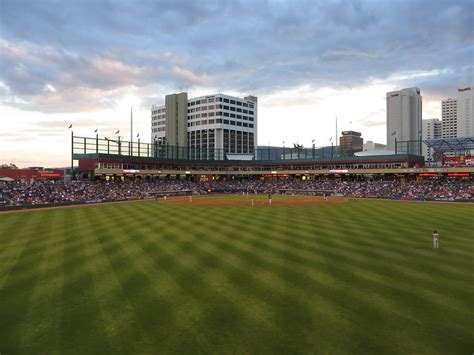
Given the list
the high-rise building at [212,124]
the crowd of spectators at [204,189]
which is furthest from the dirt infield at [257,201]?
the high-rise building at [212,124]

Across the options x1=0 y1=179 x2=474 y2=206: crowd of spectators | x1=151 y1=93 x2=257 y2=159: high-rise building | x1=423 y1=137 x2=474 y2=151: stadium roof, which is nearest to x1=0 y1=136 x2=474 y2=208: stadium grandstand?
x1=0 y1=179 x2=474 y2=206: crowd of spectators

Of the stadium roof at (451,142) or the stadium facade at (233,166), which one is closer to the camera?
the stadium roof at (451,142)

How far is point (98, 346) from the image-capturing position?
8.91 metres

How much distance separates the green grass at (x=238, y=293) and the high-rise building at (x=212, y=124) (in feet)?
370

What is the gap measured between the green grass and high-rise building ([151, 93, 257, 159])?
11292cm

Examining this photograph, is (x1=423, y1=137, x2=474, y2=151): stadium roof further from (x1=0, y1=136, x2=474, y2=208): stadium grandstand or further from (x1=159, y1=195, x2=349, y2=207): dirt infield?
(x1=159, y1=195, x2=349, y2=207): dirt infield

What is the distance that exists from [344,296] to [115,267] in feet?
37.9

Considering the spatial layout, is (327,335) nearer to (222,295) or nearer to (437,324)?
(437,324)

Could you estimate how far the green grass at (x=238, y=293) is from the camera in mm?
9117

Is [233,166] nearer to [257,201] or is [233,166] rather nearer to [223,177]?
[223,177]

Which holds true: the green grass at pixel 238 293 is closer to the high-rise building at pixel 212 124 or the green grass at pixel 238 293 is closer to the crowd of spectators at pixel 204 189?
the crowd of spectators at pixel 204 189

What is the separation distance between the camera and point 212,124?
135125 millimetres

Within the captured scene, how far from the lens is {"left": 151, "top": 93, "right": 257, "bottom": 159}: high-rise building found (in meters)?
136

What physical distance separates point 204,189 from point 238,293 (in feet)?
238
